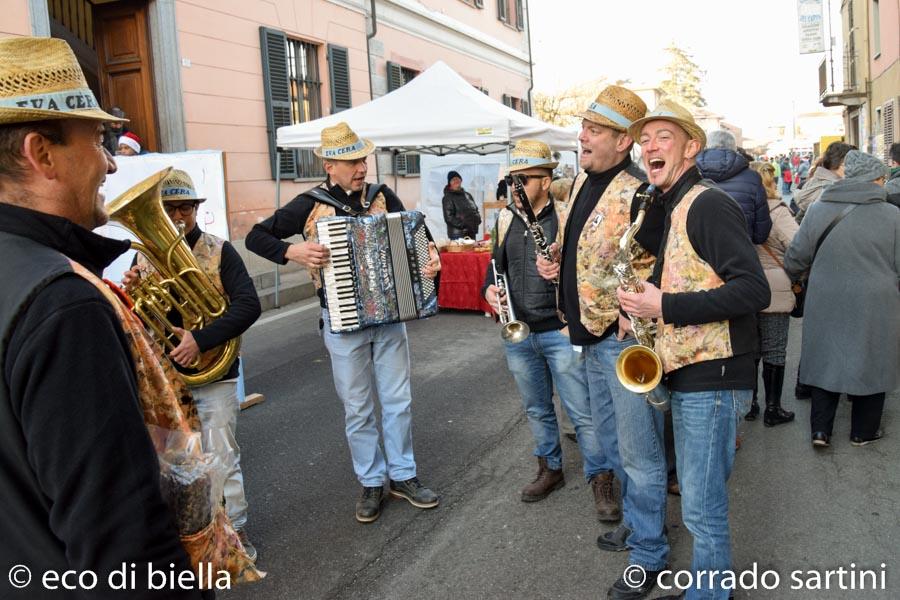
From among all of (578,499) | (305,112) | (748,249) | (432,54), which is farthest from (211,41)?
(748,249)

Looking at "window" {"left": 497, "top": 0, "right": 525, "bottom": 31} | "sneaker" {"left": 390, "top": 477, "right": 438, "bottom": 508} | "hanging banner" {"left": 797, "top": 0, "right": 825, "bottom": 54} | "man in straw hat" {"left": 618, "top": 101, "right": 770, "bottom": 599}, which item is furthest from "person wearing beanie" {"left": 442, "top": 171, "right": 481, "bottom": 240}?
"hanging banner" {"left": 797, "top": 0, "right": 825, "bottom": 54}

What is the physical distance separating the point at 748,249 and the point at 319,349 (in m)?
6.09

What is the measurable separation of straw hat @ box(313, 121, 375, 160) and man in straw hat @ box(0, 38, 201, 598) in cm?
254

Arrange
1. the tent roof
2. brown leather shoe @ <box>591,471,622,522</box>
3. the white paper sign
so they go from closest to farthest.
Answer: brown leather shoe @ <box>591,471,622,522</box>
the white paper sign
the tent roof

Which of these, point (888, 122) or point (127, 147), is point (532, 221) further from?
point (888, 122)

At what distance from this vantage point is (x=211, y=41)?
11570mm

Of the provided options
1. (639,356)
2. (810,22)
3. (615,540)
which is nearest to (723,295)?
(639,356)

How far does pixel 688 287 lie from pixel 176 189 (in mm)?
2372

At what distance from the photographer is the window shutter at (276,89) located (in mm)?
12641

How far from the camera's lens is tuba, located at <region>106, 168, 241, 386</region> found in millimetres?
3047

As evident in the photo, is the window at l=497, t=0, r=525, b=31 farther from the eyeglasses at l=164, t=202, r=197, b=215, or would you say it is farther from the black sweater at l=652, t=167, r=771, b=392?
the black sweater at l=652, t=167, r=771, b=392

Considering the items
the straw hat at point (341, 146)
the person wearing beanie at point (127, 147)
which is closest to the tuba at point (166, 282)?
the straw hat at point (341, 146)

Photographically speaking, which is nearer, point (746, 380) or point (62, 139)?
point (62, 139)

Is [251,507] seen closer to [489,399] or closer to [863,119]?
[489,399]
